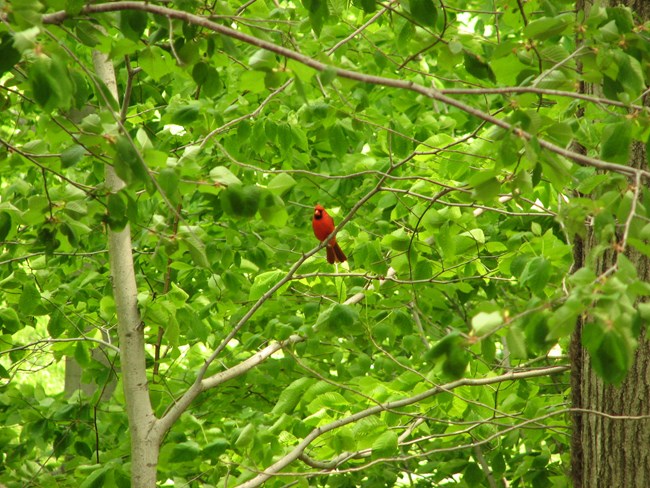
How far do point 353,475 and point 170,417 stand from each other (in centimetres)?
166

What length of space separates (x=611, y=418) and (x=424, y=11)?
1.57 meters

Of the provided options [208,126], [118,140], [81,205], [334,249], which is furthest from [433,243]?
[118,140]

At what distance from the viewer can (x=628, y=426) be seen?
9.54 feet

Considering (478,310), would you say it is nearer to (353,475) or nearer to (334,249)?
(334,249)

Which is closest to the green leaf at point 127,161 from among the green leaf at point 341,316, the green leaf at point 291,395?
the green leaf at point 341,316

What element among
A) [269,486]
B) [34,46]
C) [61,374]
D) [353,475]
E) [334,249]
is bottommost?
[61,374]

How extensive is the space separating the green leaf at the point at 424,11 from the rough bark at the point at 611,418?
93 cm

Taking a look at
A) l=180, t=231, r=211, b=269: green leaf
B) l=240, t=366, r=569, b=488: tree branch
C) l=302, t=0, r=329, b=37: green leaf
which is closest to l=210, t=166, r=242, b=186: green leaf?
l=180, t=231, r=211, b=269: green leaf

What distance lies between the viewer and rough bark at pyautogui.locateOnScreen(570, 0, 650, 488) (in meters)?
2.85

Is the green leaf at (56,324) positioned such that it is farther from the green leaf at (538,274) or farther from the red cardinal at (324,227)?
the green leaf at (538,274)

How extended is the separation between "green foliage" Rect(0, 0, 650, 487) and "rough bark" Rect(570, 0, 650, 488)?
125 millimetres

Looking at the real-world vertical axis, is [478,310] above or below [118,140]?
below

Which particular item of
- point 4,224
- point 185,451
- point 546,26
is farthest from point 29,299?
point 546,26

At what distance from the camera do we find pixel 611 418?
2846 millimetres
